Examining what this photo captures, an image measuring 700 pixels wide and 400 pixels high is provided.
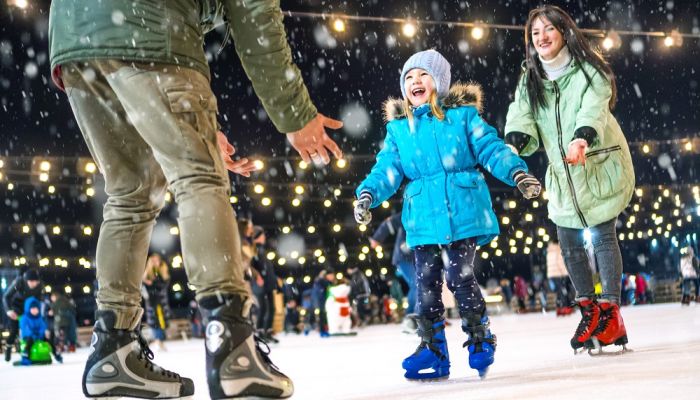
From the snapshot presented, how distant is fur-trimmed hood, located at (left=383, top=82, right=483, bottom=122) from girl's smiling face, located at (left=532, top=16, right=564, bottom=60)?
0.81 m

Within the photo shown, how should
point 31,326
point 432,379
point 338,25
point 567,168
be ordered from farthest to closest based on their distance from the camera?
point 338,25 → point 31,326 → point 567,168 → point 432,379

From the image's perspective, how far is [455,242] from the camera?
3.07 meters

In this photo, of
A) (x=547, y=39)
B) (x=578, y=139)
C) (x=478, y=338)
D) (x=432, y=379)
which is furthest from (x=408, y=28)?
(x=432, y=379)

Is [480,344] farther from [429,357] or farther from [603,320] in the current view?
[603,320]

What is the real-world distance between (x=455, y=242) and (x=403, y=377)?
1.99 feet

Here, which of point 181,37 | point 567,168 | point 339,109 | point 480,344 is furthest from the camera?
point 339,109

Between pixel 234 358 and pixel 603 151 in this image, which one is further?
pixel 603 151

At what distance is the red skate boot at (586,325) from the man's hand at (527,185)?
1065 mm

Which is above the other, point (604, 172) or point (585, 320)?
point (604, 172)

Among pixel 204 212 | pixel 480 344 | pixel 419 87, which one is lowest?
pixel 480 344

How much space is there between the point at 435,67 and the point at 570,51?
3.38ft

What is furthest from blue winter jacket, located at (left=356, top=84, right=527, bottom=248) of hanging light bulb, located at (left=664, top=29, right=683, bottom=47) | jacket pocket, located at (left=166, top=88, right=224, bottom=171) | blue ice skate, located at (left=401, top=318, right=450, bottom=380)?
hanging light bulb, located at (left=664, top=29, right=683, bottom=47)

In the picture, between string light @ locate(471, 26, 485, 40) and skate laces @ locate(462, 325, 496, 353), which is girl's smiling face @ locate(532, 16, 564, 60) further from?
string light @ locate(471, 26, 485, 40)

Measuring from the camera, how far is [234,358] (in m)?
1.79
